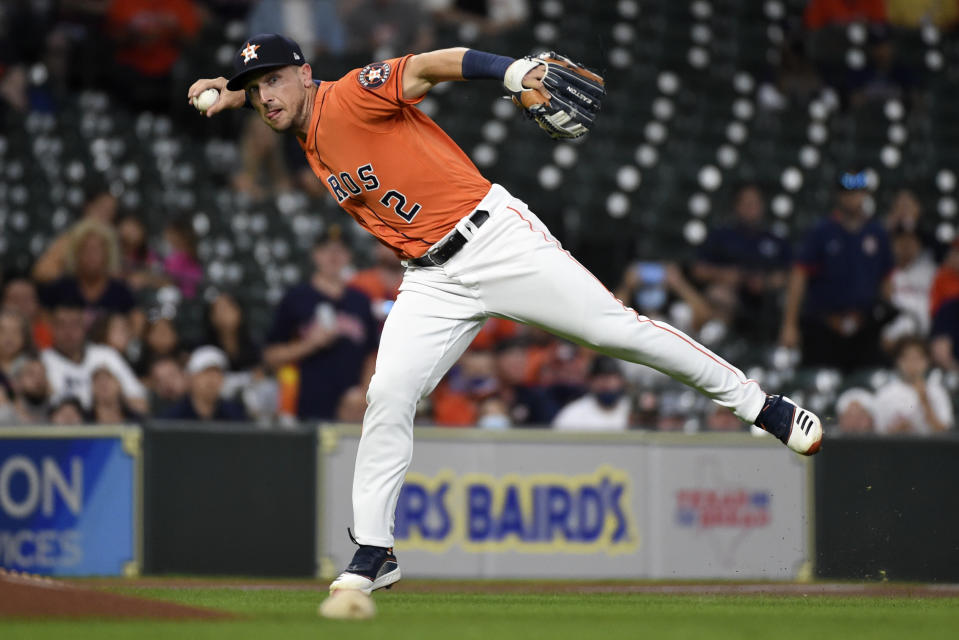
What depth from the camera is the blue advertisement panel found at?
24.8ft

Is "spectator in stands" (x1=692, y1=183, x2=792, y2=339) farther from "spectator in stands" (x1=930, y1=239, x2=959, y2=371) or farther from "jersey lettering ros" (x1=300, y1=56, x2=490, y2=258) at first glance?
"jersey lettering ros" (x1=300, y1=56, x2=490, y2=258)

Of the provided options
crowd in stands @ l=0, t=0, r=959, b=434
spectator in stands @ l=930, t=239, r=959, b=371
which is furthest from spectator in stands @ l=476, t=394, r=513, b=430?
spectator in stands @ l=930, t=239, r=959, b=371

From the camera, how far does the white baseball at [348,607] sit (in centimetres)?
424

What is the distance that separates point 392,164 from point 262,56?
0.57 metres

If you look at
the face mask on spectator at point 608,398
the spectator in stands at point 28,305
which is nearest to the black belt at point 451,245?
the face mask on spectator at point 608,398

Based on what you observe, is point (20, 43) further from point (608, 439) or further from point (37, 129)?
point (608, 439)

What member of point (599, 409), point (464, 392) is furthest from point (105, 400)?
point (599, 409)

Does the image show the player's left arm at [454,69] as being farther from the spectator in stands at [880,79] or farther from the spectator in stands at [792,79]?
the spectator in stands at [880,79]

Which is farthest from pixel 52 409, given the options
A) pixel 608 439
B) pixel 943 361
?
pixel 943 361

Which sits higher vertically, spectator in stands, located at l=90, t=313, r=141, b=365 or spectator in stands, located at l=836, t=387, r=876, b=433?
spectator in stands, located at l=90, t=313, r=141, b=365

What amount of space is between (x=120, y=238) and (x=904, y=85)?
7541mm

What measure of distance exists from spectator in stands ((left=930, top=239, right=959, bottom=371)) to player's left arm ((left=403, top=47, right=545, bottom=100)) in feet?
19.8

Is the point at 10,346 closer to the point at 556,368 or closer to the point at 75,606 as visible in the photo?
the point at 556,368

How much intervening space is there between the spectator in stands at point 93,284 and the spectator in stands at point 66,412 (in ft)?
2.90
